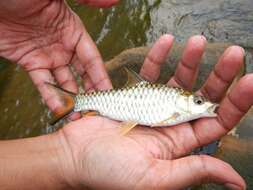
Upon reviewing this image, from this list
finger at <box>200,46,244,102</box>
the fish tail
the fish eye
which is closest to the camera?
finger at <box>200,46,244,102</box>

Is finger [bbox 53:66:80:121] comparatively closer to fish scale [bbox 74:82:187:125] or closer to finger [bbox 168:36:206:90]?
fish scale [bbox 74:82:187:125]

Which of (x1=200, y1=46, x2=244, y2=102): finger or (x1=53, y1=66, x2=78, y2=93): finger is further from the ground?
(x1=200, y1=46, x2=244, y2=102): finger

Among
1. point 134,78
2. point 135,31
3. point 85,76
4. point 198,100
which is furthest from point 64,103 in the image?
point 135,31

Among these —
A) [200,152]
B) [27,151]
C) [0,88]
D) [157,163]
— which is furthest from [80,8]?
[157,163]

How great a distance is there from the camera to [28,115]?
8.31 meters

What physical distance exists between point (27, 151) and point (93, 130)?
2.43ft

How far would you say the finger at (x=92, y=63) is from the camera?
544 centimetres

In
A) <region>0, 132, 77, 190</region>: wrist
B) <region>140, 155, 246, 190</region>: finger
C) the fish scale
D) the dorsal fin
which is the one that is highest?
the dorsal fin

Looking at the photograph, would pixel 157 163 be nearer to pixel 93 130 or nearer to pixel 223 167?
pixel 223 167

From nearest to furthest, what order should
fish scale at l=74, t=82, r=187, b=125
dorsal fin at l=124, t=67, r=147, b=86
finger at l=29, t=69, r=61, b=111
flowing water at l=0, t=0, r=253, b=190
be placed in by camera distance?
fish scale at l=74, t=82, r=187, b=125, dorsal fin at l=124, t=67, r=147, b=86, finger at l=29, t=69, r=61, b=111, flowing water at l=0, t=0, r=253, b=190

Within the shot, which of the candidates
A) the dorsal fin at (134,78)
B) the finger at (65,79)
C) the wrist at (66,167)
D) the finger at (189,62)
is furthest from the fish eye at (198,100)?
the finger at (65,79)

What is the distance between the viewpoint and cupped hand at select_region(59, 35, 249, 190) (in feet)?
13.1

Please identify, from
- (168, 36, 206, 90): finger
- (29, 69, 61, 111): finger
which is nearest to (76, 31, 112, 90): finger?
(29, 69, 61, 111): finger

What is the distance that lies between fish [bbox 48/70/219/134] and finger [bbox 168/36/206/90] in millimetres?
201
